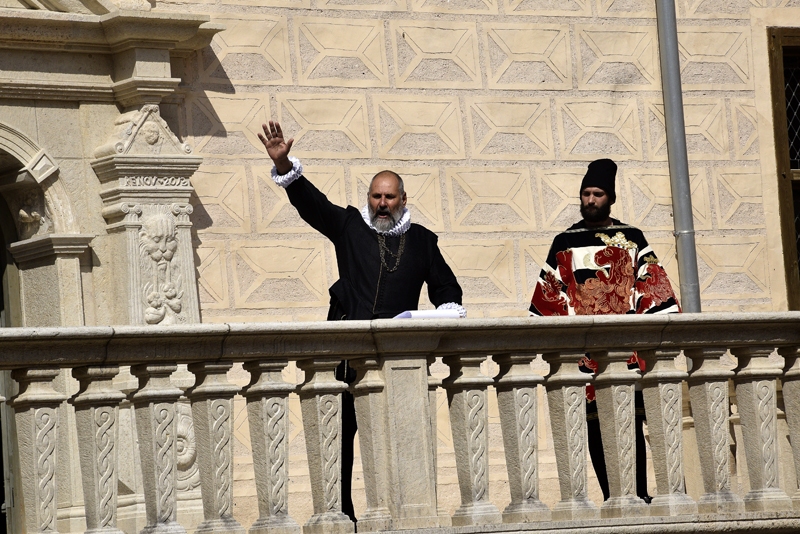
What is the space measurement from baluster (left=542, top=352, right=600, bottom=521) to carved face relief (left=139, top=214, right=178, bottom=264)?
101 inches

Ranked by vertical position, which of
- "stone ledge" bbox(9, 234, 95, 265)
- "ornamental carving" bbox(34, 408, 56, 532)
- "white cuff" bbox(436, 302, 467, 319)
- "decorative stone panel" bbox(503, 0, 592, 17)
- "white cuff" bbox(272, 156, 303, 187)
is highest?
"decorative stone panel" bbox(503, 0, 592, 17)

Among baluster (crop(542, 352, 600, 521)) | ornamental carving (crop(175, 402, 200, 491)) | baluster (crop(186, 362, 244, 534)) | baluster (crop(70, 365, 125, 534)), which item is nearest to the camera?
baluster (crop(70, 365, 125, 534))

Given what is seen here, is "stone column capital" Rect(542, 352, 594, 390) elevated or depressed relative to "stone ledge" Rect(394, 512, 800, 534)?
elevated

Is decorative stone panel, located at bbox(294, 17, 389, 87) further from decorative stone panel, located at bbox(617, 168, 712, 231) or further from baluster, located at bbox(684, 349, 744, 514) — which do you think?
baluster, located at bbox(684, 349, 744, 514)

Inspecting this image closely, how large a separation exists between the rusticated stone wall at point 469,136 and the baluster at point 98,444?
2770 millimetres

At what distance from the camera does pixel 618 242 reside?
7.45 m

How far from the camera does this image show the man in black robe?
269 inches

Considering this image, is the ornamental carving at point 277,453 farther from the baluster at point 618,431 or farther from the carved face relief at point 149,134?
the carved face relief at point 149,134

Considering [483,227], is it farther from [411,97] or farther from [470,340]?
[470,340]

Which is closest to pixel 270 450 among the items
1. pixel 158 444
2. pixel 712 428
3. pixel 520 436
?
pixel 158 444

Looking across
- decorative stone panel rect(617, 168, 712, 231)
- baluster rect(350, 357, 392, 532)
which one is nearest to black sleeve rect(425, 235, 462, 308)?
baluster rect(350, 357, 392, 532)

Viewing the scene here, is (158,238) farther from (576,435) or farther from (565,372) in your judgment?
(576,435)

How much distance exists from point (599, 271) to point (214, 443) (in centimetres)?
223

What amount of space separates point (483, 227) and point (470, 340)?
3.07 m
